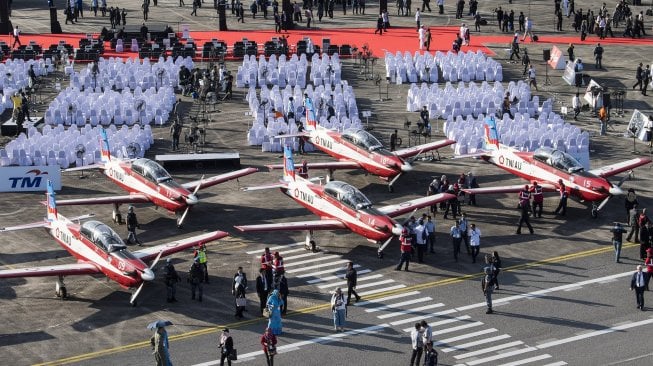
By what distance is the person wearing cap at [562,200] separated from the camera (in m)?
53.0

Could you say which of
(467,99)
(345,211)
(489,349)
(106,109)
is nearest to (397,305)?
(489,349)

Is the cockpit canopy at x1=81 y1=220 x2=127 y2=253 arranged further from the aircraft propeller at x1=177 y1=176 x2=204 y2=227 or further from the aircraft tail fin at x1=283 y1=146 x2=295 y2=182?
the aircraft tail fin at x1=283 y1=146 x2=295 y2=182

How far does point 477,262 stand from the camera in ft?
157

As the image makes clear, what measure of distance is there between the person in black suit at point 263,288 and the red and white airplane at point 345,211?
15.9 feet

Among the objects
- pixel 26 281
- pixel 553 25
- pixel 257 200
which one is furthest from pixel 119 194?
pixel 553 25

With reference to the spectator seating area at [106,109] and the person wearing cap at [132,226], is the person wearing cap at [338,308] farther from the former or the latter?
the spectator seating area at [106,109]

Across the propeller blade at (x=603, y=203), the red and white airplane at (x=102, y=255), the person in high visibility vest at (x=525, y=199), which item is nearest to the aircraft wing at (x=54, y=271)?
the red and white airplane at (x=102, y=255)

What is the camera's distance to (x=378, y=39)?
90.7 meters

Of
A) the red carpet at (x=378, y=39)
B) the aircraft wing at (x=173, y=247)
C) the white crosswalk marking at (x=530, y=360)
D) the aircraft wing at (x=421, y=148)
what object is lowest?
the white crosswalk marking at (x=530, y=360)

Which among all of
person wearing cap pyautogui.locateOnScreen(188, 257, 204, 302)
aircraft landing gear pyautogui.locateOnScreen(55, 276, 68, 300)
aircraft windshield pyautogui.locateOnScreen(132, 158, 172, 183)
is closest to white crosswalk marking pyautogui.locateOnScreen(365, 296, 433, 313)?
person wearing cap pyautogui.locateOnScreen(188, 257, 204, 302)

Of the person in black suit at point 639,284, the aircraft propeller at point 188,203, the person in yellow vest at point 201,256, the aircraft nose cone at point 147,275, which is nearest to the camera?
the aircraft nose cone at point 147,275

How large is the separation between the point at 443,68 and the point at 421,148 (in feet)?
63.5

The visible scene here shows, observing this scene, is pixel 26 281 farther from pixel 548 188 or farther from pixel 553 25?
pixel 553 25

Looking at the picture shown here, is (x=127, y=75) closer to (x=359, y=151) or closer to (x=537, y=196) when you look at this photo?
(x=359, y=151)
